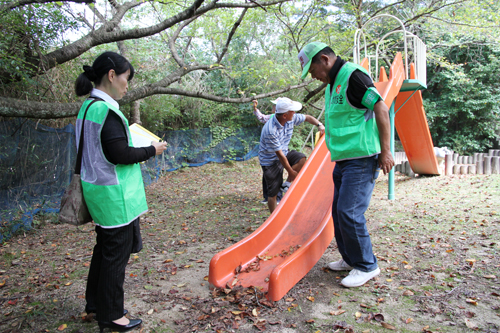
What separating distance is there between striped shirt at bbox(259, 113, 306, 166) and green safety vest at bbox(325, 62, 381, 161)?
6.08ft

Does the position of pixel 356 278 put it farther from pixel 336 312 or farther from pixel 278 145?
pixel 278 145

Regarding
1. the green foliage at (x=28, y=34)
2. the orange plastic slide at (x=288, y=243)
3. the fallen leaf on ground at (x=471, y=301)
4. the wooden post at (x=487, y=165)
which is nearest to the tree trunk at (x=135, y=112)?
the green foliage at (x=28, y=34)

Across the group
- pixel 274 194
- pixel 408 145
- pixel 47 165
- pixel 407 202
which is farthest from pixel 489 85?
pixel 47 165

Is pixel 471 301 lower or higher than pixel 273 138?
lower

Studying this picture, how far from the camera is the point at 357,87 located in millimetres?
2473

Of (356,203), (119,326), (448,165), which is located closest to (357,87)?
(356,203)

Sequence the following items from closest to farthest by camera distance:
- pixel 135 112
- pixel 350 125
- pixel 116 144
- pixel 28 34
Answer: pixel 116 144 → pixel 350 125 → pixel 28 34 → pixel 135 112

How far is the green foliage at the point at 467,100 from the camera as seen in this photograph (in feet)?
47.0

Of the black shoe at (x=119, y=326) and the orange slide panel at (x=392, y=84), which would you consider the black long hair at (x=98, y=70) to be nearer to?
the black shoe at (x=119, y=326)

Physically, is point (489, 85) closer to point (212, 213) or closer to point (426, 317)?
point (212, 213)

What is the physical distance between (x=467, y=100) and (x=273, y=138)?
1438 cm

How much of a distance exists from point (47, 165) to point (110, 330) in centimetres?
462

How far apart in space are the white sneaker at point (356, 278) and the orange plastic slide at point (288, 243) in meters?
0.34

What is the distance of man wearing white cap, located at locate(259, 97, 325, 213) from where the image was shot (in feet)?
14.7
